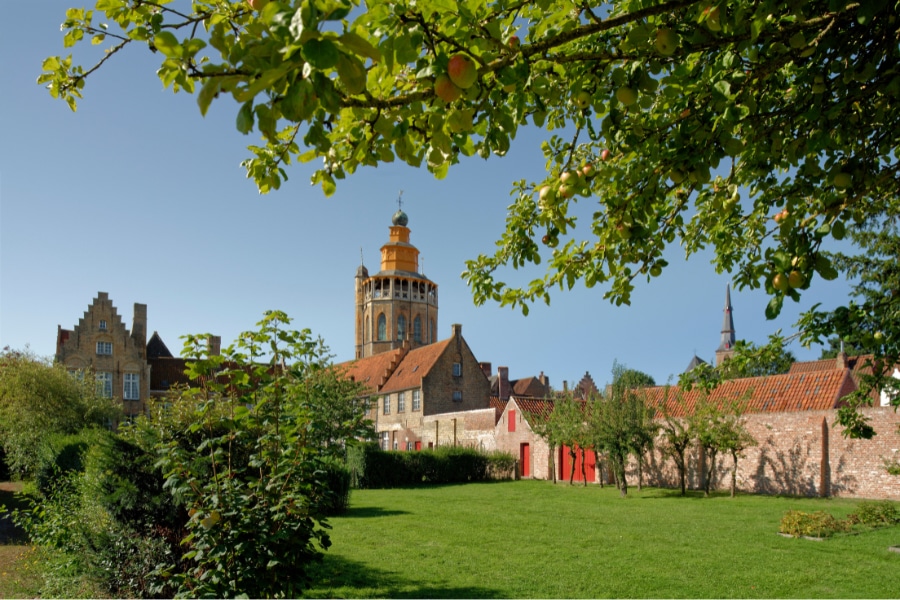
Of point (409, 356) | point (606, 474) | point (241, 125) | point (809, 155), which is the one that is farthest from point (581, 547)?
point (409, 356)

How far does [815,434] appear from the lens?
21.0m

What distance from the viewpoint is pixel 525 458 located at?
33.1 m

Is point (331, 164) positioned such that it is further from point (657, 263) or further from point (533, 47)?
point (657, 263)

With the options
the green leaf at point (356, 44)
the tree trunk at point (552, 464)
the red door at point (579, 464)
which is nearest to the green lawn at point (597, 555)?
the green leaf at point (356, 44)

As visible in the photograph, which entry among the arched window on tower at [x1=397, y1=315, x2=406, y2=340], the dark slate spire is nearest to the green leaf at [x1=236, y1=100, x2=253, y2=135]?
the arched window on tower at [x1=397, y1=315, x2=406, y2=340]

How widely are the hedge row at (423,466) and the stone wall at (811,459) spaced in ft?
35.8

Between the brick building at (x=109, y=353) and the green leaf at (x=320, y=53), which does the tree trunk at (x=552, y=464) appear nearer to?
the brick building at (x=109, y=353)

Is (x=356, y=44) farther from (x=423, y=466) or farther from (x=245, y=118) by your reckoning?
(x=423, y=466)

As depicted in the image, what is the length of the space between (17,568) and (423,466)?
2192cm

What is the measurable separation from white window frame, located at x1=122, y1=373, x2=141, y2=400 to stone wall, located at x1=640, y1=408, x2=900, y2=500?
1408 inches

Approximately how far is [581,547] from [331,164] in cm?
1057

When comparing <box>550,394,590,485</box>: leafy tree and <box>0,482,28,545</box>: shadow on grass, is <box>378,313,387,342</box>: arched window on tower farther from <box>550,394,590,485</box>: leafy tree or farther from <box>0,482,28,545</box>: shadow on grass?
<box>0,482,28,545</box>: shadow on grass

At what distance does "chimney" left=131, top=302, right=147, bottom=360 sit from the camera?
44.1m

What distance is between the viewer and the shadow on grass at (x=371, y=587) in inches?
318
